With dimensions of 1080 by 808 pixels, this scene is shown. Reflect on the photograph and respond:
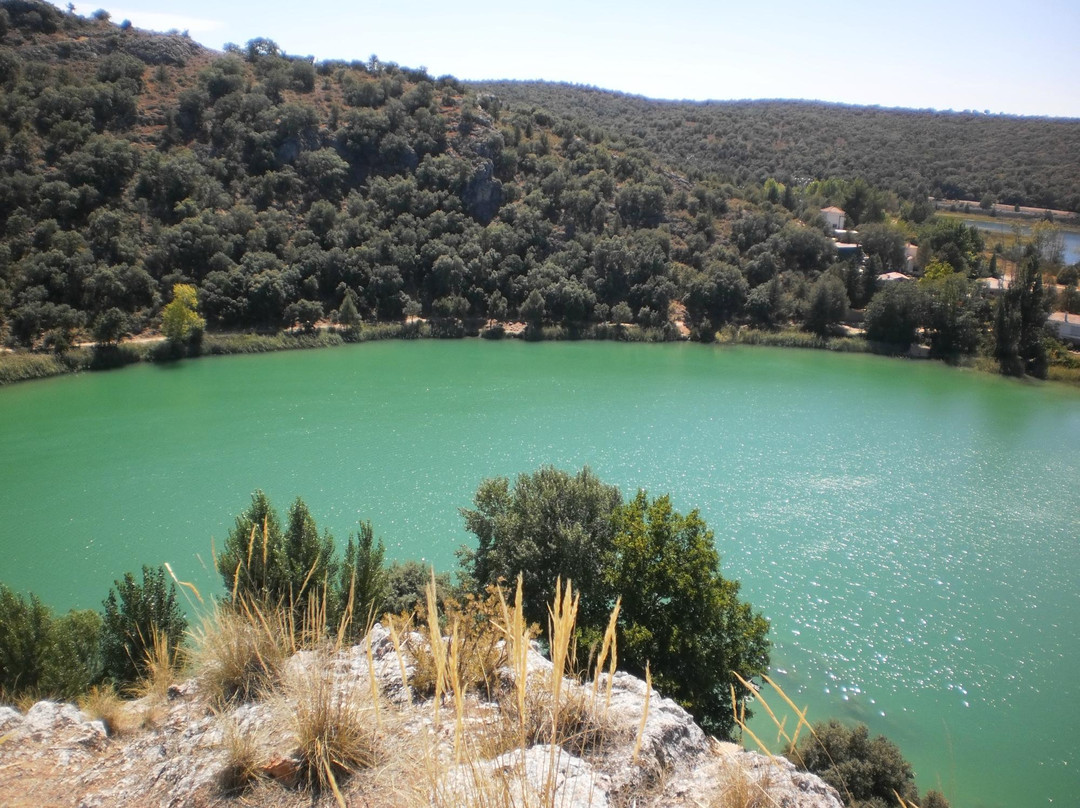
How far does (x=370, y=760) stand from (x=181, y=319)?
3817 centimetres

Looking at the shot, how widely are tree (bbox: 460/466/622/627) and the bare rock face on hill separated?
6.93 m

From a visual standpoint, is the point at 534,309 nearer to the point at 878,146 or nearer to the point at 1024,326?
the point at 1024,326

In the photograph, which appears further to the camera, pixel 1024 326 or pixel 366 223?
pixel 366 223

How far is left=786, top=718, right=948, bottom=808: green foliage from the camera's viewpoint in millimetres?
10078

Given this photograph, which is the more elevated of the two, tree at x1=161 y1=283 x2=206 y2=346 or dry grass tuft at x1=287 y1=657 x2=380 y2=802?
dry grass tuft at x1=287 y1=657 x2=380 y2=802

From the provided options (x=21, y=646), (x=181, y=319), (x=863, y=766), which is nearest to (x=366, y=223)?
(x=181, y=319)

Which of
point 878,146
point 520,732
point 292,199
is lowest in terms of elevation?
point 520,732

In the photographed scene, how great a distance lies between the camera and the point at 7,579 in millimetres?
17125

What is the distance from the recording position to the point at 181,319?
36.9 m

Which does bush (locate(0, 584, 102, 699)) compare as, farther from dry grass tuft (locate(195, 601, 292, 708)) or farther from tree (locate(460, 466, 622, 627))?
→ tree (locate(460, 466, 622, 627))

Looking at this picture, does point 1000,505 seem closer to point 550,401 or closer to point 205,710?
point 550,401

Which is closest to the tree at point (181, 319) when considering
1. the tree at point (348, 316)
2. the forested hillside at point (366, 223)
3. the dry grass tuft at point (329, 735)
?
the forested hillside at point (366, 223)

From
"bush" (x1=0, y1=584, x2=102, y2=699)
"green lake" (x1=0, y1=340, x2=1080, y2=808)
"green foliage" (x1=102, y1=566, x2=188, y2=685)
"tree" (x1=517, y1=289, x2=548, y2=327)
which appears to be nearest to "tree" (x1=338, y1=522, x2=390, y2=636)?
"green lake" (x1=0, y1=340, x2=1080, y2=808)

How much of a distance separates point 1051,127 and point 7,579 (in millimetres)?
103014
